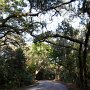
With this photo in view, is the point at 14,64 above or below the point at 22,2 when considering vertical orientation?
below

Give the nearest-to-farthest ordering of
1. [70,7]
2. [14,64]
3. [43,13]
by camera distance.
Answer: [43,13], [70,7], [14,64]

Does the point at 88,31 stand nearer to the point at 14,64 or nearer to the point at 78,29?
the point at 78,29

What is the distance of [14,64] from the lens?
110 ft

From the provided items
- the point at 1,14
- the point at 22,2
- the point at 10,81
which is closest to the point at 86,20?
the point at 22,2

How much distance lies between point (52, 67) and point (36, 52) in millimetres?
11288

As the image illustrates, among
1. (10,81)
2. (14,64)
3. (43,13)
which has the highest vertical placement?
(43,13)

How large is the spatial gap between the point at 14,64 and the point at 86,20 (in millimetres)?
15493

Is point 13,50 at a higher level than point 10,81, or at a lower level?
higher

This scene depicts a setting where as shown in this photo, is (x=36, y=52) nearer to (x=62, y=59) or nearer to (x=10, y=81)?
(x=62, y=59)

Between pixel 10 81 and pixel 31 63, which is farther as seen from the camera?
pixel 31 63

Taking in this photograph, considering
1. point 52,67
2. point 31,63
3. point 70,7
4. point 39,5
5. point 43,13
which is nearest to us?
point 39,5

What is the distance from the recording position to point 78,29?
23203 millimetres

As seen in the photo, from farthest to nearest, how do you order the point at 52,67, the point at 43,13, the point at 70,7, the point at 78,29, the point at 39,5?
the point at 52,67 < the point at 78,29 < the point at 70,7 < the point at 43,13 < the point at 39,5

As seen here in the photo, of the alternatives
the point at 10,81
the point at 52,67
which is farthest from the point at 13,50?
the point at 52,67
